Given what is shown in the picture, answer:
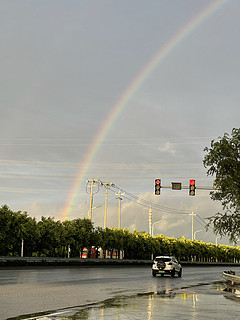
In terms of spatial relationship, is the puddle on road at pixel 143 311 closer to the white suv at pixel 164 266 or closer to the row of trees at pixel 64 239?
the white suv at pixel 164 266

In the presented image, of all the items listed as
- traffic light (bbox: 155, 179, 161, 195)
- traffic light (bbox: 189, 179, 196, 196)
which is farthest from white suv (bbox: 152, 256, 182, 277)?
traffic light (bbox: 189, 179, 196, 196)

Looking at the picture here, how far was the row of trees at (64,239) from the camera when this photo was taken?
56.6 m

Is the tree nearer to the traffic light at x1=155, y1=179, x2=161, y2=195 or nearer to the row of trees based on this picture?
the traffic light at x1=155, y1=179, x2=161, y2=195

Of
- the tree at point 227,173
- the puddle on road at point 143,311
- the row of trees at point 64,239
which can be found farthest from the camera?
the row of trees at point 64,239

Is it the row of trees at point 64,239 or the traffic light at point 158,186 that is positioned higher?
the traffic light at point 158,186

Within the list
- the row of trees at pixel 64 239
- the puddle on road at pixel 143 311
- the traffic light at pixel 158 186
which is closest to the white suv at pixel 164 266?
the traffic light at pixel 158 186

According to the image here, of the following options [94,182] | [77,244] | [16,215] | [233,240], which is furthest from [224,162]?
[94,182]

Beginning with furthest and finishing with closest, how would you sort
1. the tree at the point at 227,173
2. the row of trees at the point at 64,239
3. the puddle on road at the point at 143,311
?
1. the row of trees at the point at 64,239
2. the tree at the point at 227,173
3. the puddle on road at the point at 143,311

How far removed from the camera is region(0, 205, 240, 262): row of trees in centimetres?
5657

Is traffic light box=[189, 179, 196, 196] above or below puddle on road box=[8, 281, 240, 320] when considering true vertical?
above

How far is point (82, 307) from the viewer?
1230 cm

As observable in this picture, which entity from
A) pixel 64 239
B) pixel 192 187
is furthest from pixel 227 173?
pixel 64 239

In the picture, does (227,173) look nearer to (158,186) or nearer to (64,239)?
(158,186)

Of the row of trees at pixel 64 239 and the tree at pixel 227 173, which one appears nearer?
the tree at pixel 227 173
